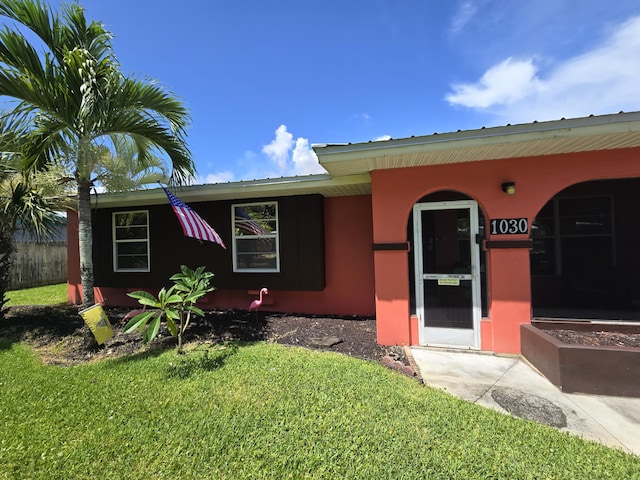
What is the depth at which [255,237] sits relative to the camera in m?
7.13

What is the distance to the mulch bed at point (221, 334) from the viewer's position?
184 inches

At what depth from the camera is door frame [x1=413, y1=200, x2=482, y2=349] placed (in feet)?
15.5

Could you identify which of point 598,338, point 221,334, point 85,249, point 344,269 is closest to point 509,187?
point 598,338

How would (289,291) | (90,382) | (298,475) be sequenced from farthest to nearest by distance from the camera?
(289,291) → (90,382) → (298,475)

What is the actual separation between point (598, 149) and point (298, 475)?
212 inches

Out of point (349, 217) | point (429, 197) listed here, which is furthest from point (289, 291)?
point (429, 197)

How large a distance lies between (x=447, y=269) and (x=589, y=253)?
3125mm

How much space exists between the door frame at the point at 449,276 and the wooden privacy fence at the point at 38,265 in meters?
15.0

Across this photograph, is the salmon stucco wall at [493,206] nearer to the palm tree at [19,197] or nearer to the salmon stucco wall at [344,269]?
the salmon stucco wall at [344,269]

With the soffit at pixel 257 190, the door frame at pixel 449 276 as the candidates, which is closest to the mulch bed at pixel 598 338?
the door frame at pixel 449 276

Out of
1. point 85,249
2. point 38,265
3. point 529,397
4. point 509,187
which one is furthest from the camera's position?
point 38,265

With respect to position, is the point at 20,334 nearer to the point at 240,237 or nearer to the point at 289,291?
the point at 240,237

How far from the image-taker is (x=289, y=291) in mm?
7137

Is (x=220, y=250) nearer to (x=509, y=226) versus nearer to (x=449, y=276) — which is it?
(x=449, y=276)
